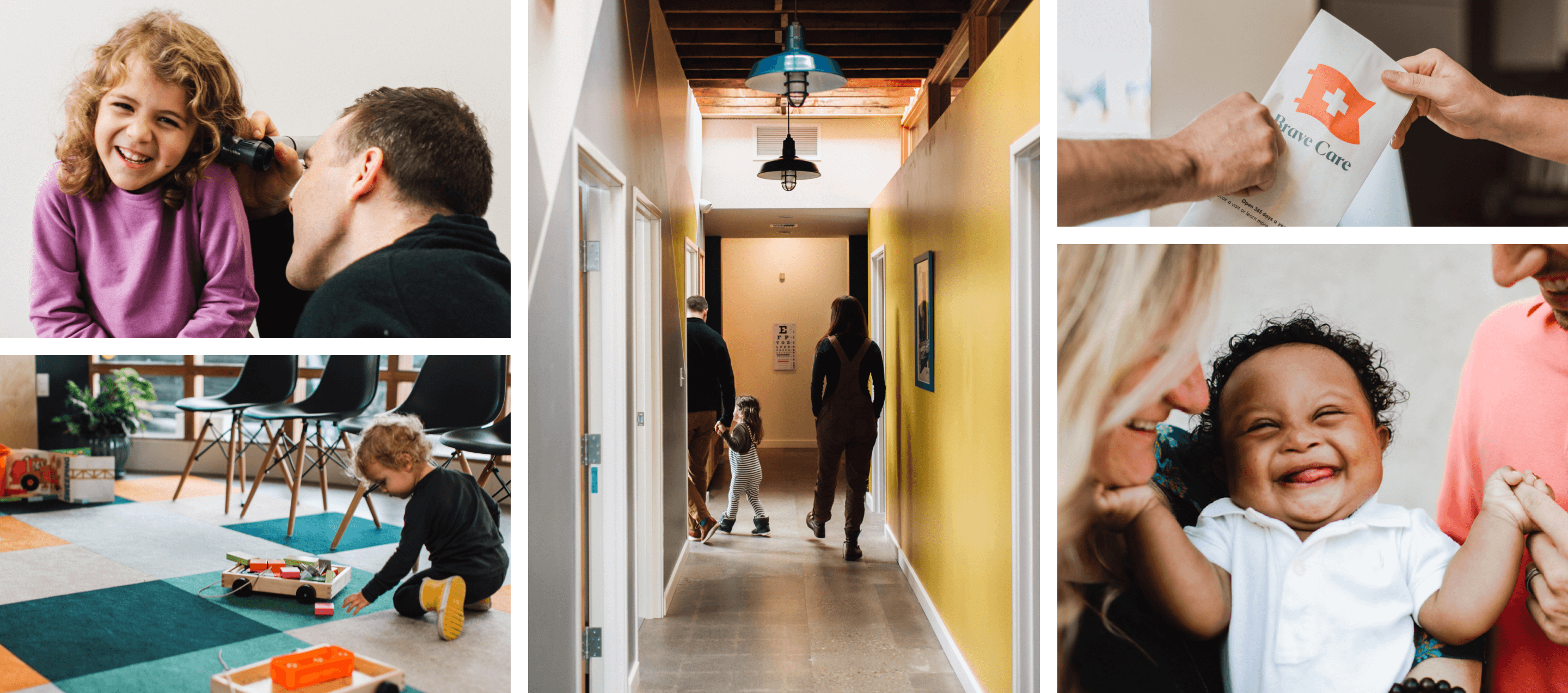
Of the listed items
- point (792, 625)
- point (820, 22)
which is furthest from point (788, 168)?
point (792, 625)

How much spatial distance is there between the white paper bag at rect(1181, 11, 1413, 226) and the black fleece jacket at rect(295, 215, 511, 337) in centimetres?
133

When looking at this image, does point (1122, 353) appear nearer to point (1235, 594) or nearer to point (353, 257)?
point (1235, 594)

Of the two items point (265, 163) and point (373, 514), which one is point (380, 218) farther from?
point (373, 514)

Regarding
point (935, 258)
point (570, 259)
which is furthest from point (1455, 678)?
point (935, 258)

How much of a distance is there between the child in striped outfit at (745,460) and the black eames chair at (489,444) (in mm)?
3487

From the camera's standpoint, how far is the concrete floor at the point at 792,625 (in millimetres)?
3125

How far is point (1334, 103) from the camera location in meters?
1.43

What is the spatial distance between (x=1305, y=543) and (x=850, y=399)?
3416mm

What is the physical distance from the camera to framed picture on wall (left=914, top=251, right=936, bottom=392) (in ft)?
A: 12.3

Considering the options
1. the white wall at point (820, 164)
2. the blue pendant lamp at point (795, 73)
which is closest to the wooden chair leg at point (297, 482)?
the blue pendant lamp at point (795, 73)

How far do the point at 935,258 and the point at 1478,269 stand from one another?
2.32 metres

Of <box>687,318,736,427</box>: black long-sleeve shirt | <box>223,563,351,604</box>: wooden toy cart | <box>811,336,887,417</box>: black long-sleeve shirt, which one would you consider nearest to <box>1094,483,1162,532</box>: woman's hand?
<box>223,563,351,604</box>: wooden toy cart

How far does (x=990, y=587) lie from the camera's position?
2.66 metres

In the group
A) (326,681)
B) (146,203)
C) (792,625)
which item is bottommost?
(792,625)
